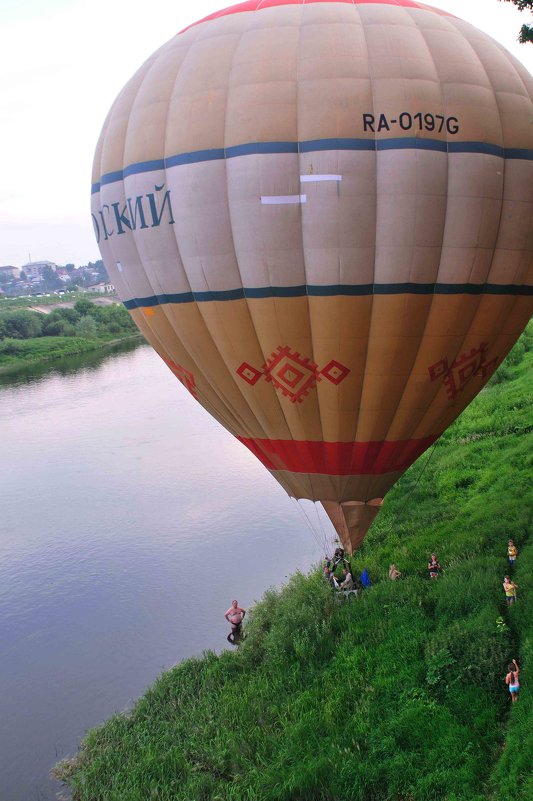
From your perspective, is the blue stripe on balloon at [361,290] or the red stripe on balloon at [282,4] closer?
the blue stripe on balloon at [361,290]

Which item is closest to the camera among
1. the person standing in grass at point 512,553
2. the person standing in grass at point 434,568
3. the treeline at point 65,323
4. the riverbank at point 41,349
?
the person standing in grass at point 512,553

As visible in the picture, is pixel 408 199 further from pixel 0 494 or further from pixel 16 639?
pixel 0 494

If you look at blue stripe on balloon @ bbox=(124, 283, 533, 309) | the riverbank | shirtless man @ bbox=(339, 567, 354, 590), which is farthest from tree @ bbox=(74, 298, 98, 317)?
blue stripe on balloon @ bbox=(124, 283, 533, 309)

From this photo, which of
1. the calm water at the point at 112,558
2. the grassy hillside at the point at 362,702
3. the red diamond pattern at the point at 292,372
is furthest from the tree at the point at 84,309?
the red diamond pattern at the point at 292,372

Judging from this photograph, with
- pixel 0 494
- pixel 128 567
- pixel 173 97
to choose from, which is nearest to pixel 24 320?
pixel 0 494

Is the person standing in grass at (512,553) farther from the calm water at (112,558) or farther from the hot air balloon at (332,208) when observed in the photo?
the calm water at (112,558)

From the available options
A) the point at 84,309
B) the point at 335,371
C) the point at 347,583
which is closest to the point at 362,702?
the point at 347,583

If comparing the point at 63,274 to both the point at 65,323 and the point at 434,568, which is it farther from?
the point at 434,568

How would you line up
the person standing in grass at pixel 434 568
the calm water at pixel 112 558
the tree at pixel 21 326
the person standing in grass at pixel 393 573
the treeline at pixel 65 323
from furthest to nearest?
the treeline at pixel 65 323
the tree at pixel 21 326
the calm water at pixel 112 558
the person standing in grass at pixel 393 573
the person standing in grass at pixel 434 568
